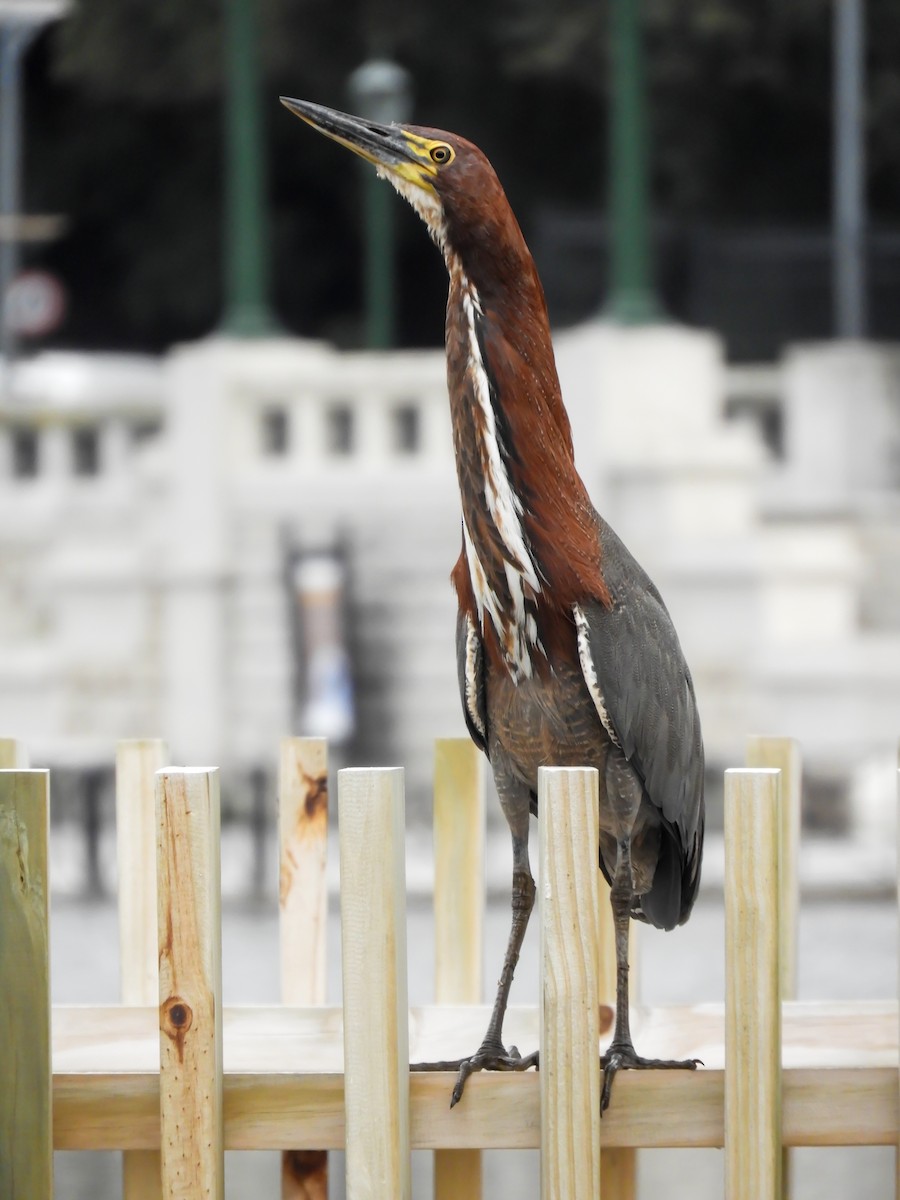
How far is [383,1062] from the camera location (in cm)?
244

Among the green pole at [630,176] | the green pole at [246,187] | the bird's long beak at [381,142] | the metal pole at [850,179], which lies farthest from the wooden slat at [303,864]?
the metal pole at [850,179]

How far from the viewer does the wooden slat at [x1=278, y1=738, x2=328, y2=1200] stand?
10.4 ft

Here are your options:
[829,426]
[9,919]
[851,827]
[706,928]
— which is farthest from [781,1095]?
[829,426]

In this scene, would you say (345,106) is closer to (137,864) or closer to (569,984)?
(137,864)

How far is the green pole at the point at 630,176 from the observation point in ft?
40.5

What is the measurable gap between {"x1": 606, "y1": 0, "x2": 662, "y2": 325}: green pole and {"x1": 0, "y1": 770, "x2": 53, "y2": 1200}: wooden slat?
1024 cm

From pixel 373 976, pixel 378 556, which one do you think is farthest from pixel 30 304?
pixel 373 976

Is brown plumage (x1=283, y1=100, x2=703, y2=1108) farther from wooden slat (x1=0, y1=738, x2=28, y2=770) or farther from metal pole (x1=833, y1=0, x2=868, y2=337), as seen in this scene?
metal pole (x1=833, y1=0, x2=868, y2=337)

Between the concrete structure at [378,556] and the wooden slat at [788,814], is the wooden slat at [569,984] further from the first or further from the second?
the concrete structure at [378,556]

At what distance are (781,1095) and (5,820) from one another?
1019mm

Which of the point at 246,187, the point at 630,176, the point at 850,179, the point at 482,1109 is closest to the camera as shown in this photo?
the point at 482,1109

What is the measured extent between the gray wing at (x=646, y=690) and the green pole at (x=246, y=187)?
10.3 m

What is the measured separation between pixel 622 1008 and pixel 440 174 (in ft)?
3.74

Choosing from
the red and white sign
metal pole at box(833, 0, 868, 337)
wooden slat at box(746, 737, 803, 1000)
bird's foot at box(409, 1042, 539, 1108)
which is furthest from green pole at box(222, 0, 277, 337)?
bird's foot at box(409, 1042, 539, 1108)
